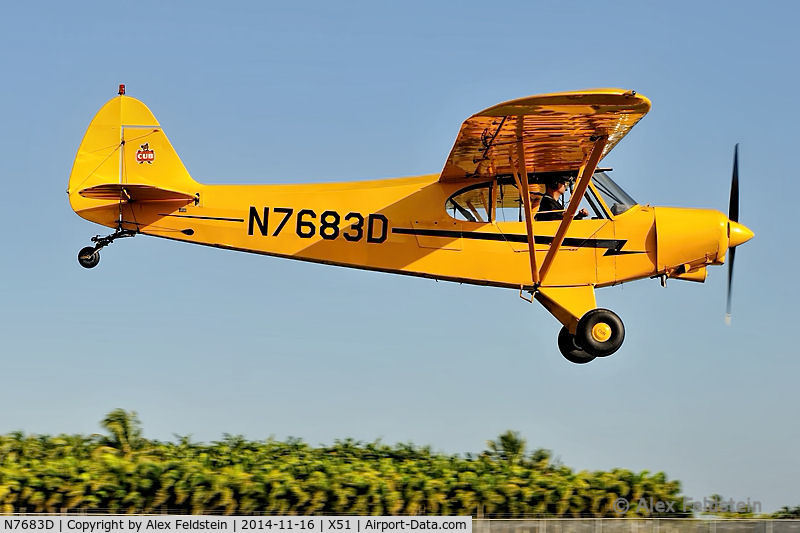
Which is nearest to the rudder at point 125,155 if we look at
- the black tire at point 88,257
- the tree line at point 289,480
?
the black tire at point 88,257

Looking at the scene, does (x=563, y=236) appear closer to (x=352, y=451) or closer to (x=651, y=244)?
(x=651, y=244)

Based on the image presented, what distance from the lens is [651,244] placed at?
14164 mm

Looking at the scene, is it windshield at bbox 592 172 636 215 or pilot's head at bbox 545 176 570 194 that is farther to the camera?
pilot's head at bbox 545 176 570 194

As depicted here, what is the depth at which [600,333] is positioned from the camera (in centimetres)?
1389

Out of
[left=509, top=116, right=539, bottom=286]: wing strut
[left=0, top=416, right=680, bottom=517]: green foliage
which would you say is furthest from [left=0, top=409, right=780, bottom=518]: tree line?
[left=509, top=116, right=539, bottom=286]: wing strut

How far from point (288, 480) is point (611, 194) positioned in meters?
5.56

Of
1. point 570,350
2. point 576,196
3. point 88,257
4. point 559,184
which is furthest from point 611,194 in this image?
point 88,257

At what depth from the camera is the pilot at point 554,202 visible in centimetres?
1416

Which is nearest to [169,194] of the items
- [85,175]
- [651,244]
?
[85,175]

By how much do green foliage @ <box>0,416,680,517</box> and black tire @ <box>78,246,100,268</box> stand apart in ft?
8.24

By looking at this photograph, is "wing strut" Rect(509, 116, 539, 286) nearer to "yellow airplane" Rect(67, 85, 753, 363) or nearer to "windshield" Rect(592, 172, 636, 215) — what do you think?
"yellow airplane" Rect(67, 85, 753, 363)

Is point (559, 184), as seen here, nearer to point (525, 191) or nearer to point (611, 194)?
point (611, 194)

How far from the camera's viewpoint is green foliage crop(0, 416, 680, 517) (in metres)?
13.8

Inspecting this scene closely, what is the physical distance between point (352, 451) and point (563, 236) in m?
4.72
